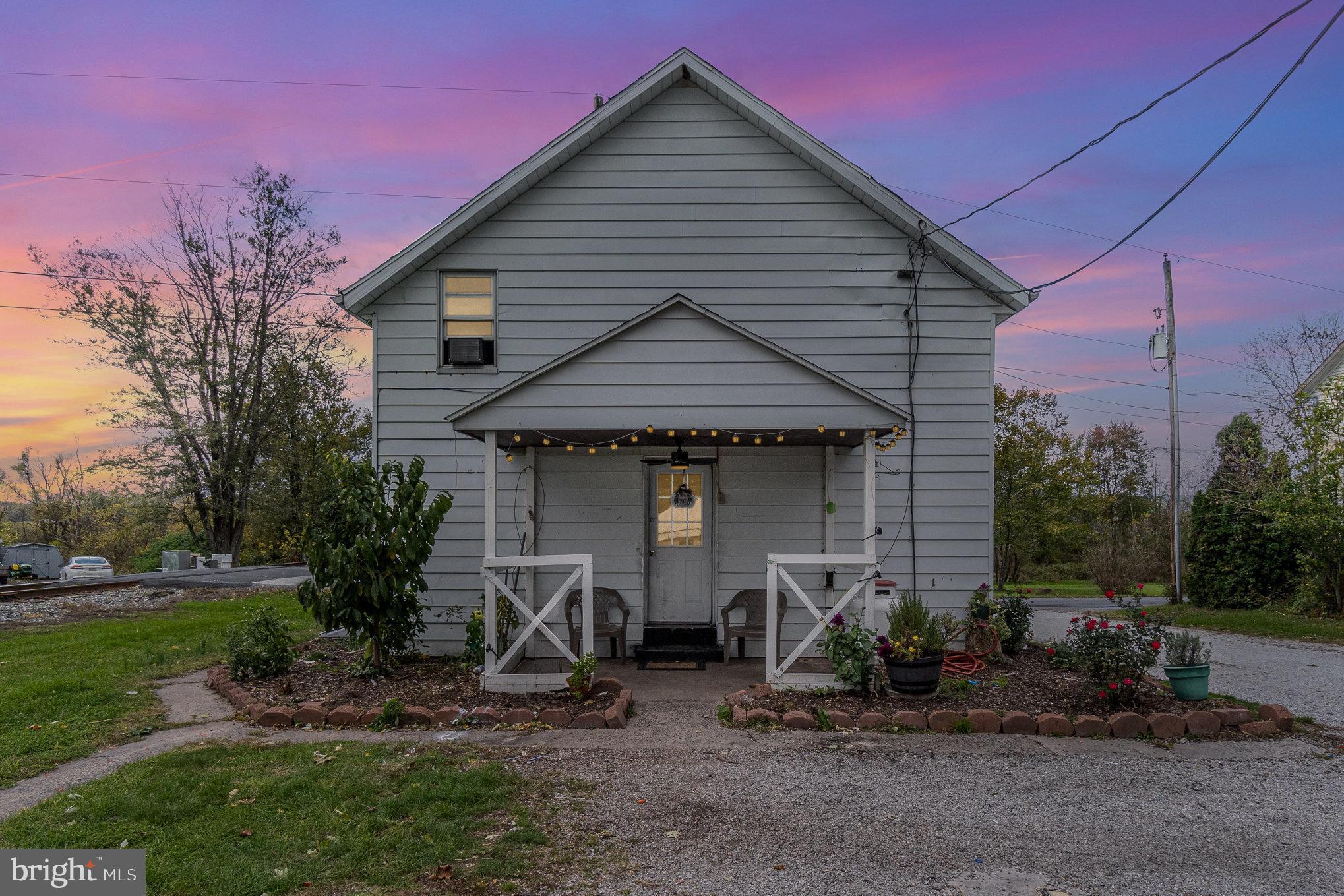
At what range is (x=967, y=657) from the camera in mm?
8250

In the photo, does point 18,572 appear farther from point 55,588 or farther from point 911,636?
point 911,636

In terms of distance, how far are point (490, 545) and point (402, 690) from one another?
1.64m

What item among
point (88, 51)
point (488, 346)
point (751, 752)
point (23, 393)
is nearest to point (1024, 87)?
point (488, 346)

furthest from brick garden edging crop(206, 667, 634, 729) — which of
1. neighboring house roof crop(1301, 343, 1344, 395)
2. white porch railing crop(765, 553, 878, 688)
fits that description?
neighboring house roof crop(1301, 343, 1344, 395)

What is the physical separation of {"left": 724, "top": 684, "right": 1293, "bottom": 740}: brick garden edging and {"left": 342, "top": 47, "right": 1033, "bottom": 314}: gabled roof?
498 centimetres

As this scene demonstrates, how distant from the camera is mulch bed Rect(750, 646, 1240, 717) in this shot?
664 cm

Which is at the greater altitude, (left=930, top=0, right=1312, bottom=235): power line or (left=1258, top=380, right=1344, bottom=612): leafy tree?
(left=930, top=0, right=1312, bottom=235): power line

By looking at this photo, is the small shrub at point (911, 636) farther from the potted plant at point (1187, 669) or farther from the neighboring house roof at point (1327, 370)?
the neighboring house roof at point (1327, 370)

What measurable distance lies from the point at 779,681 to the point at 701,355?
10.8 ft

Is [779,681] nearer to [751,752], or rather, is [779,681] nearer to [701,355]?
[751,752]

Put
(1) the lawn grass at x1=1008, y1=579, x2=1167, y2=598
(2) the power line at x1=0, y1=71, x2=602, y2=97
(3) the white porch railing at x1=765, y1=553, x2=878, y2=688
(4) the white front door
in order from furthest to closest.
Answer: (1) the lawn grass at x1=1008, y1=579, x2=1167, y2=598
(2) the power line at x1=0, y1=71, x2=602, y2=97
(4) the white front door
(3) the white porch railing at x1=765, y1=553, x2=878, y2=688

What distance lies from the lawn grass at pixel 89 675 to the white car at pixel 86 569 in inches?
448

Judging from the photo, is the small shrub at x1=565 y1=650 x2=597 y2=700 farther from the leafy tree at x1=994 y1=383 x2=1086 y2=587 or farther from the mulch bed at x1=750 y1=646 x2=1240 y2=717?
the leafy tree at x1=994 y1=383 x2=1086 y2=587

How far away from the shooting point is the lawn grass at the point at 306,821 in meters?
3.78
